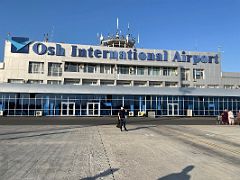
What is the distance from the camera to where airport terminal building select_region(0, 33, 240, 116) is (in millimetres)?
36938

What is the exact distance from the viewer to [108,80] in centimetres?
4856

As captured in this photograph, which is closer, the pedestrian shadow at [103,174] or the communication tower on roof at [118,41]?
the pedestrian shadow at [103,174]

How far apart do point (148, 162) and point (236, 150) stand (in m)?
4.82

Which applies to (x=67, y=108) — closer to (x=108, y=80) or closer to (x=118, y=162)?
(x=108, y=80)

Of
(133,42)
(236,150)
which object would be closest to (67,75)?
(133,42)

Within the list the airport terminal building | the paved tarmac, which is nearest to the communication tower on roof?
the airport terminal building

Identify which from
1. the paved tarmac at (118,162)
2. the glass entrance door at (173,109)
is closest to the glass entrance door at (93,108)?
the glass entrance door at (173,109)

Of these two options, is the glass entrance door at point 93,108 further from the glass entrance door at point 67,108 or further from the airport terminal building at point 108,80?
the glass entrance door at point 67,108

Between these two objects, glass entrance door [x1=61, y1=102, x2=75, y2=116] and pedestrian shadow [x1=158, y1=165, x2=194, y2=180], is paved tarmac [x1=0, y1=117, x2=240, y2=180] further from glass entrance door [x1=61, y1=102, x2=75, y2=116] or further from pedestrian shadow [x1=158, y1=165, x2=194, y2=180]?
glass entrance door [x1=61, y1=102, x2=75, y2=116]

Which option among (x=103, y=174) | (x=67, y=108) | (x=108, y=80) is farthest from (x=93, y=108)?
(x=103, y=174)

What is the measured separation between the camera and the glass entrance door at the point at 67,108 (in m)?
37.6

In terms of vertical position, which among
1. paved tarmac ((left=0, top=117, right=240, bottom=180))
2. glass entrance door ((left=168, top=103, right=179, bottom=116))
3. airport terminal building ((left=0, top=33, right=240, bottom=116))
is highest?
airport terminal building ((left=0, top=33, right=240, bottom=116))

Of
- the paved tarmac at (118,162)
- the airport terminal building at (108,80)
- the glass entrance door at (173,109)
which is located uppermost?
the airport terminal building at (108,80)

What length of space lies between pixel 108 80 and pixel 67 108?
13.4 meters
